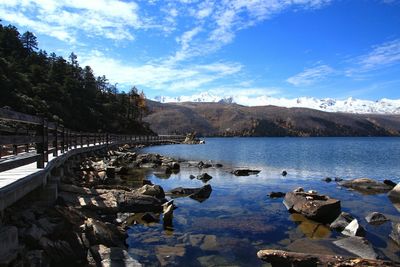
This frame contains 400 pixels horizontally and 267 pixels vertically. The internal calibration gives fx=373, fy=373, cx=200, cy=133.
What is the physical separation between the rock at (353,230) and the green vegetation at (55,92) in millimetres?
48300

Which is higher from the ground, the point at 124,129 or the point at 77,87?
the point at 77,87

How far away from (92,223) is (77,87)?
271 ft

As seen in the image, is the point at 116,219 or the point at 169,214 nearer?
the point at 116,219

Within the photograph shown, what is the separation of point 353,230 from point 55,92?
73501mm

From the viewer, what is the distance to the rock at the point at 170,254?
1298cm

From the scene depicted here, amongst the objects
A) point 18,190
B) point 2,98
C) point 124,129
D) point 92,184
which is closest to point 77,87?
point 124,129

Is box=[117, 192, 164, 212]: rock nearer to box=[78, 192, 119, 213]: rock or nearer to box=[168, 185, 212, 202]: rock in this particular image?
box=[78, 192, 119, 213]: rock

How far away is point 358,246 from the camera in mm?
14086

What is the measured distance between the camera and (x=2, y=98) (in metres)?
57.8

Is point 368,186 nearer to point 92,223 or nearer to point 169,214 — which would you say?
point 169,214

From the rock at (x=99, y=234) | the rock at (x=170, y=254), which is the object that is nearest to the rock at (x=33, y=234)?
the rock at (x=99, y=234)

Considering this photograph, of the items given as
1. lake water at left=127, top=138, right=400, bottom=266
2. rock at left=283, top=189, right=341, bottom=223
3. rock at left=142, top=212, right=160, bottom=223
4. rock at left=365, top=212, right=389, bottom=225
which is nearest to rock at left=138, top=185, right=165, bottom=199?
lake water at left=127, top=138, right=400, bottom=266

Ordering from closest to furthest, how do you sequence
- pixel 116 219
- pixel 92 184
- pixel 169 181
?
pixel 116 219 < pixel 92 184 < pixel 169 181

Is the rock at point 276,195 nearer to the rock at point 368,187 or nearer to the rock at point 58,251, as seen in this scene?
the rock at point 368,187
